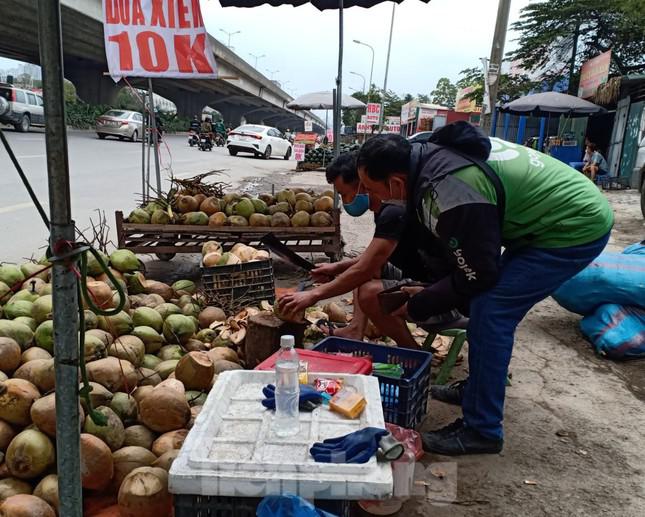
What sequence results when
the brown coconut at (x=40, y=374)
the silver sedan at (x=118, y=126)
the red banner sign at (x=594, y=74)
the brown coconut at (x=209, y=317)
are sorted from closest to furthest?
the brown coconut at (x=40, y=374)
the brown coconut at (x=209, y=317)
the red banner sign at (x=594, y=74)
the silver sedan at (x=118, y=126)

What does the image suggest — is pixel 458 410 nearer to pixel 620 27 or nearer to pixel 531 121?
pixel 620 27

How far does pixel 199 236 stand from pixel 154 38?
197cm

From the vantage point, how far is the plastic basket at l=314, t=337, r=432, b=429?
8.59 ft

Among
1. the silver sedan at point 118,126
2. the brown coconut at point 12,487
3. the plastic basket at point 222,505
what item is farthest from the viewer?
the silver sedan at point 118,126

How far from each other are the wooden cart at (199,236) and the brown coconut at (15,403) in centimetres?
320

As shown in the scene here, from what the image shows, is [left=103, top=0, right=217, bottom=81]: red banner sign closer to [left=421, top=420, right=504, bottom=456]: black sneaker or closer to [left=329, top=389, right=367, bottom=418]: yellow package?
[left=421, top=420, right=504, bottom=456]: black sneaker

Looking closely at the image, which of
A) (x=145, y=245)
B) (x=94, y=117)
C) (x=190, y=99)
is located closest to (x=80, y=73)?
(x=94, y=117)

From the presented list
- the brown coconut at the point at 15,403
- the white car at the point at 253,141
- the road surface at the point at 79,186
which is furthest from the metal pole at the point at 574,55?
the brown coconut at the point at 15,403

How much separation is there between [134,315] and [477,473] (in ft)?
6.73

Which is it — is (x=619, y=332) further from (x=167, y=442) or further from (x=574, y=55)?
(x=574, y=55)

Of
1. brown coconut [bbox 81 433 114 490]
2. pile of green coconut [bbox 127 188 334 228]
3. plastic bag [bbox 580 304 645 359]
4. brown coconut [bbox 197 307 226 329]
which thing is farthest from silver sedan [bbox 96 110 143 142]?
brown coconut [bbox 81 433 114 490]

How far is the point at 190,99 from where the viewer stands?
56.1 m

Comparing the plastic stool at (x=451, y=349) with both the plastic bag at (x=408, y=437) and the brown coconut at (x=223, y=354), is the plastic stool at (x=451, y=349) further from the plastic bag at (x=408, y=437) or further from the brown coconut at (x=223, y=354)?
the brown coconut at (x=223, y=354)

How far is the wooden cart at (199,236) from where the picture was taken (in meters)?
5.36
